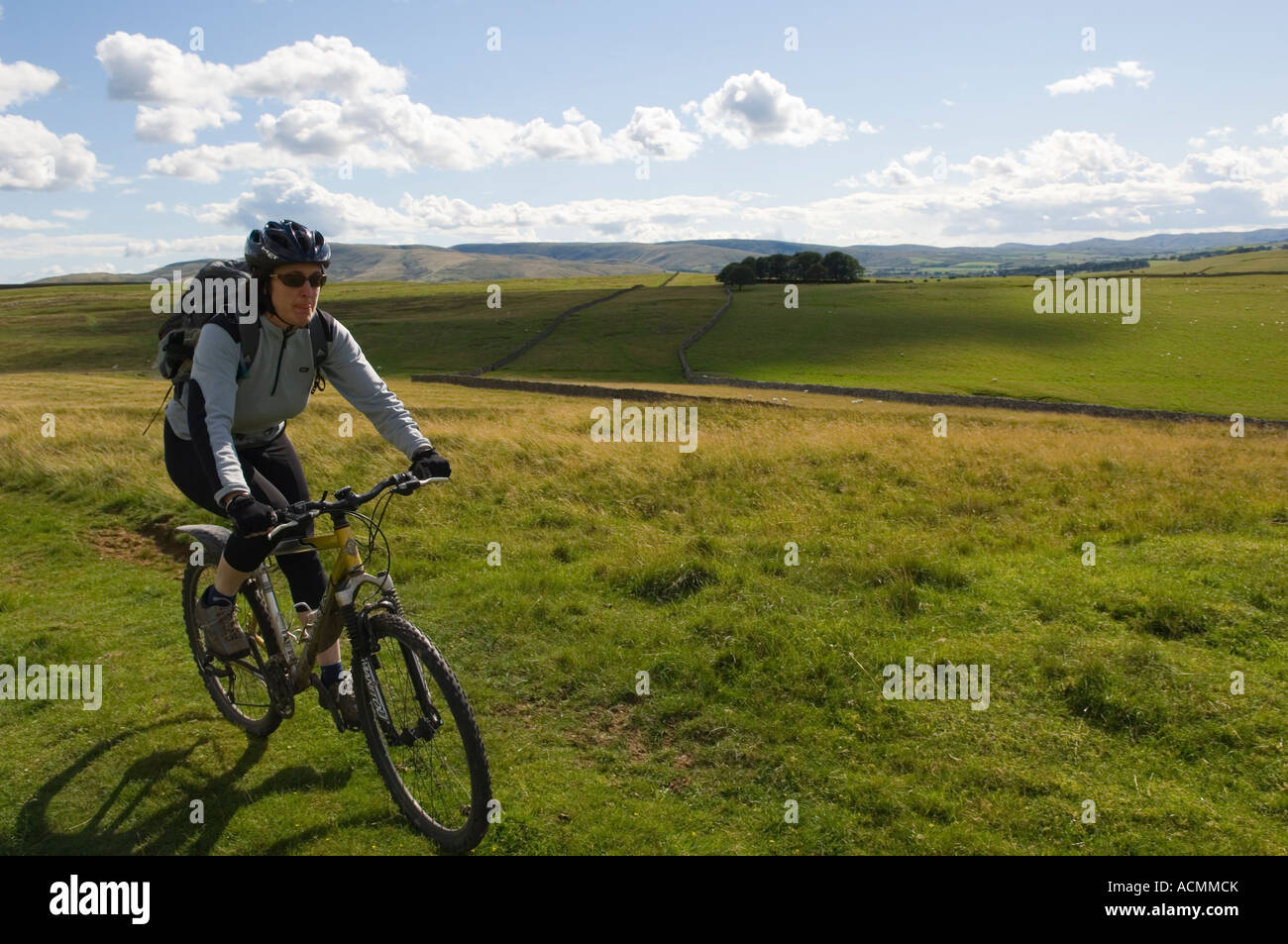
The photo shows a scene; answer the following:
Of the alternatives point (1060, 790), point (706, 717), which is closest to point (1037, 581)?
point (1060, 790)

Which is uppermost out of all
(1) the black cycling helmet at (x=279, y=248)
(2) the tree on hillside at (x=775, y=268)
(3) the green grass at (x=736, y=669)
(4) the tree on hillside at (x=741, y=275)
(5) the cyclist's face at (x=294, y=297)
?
(2) the tree on hillside at (x=775, y=268)

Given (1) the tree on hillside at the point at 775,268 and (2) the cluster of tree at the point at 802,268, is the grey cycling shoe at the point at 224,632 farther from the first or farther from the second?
(1) the tree on hillside at the point at 775,268

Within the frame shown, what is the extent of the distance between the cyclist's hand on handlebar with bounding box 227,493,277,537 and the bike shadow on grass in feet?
6.44

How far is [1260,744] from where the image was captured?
579cm

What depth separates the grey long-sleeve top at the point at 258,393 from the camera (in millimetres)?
5059

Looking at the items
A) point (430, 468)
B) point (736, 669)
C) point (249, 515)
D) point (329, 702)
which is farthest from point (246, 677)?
point (736, 669)

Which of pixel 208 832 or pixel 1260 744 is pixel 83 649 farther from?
pixel 1260 744

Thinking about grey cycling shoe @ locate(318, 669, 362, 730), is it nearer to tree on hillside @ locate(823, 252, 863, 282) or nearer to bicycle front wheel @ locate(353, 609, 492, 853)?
bicycle front wheel @ locate(353, 609, 492, 853)

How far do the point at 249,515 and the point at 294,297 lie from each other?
57.4 inches

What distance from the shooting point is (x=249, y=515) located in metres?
4.57

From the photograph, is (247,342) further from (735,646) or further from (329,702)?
(735,646)

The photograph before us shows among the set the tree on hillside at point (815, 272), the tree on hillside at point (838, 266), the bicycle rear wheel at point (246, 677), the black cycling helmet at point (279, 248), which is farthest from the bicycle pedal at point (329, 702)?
the tree on hillside at point (815, 272)

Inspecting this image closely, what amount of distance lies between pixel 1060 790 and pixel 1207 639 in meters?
3.09

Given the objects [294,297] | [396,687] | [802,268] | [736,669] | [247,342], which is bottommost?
[736,669]
